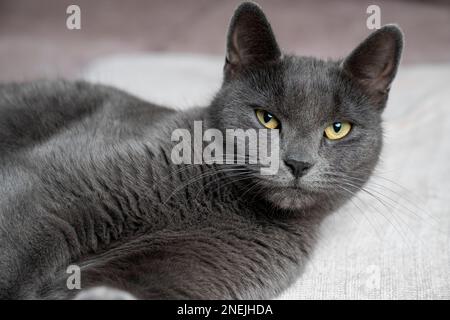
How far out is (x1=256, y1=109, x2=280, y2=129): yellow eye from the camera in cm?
130

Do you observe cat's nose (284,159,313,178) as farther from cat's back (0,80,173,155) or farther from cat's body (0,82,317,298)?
cat's back (0,80,173,155)

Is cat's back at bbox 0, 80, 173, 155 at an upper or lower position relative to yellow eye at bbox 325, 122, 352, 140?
upper

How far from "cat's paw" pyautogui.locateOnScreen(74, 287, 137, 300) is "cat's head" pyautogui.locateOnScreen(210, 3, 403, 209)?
0.39 meters

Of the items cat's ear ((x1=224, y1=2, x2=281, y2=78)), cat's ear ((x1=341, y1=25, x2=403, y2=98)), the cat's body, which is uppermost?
cat's ear ((x1=224, y1=2, x2=281, y2=78))

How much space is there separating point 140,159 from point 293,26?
78.4 inches

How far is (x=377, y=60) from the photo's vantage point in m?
1.38

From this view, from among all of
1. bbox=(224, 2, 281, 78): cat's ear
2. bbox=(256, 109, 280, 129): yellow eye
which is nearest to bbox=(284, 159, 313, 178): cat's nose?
bbox=(256, 109, 280, 129): yellow eye

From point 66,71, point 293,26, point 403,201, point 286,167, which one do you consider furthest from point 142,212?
point 293,26

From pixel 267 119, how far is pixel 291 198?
0.19 metres

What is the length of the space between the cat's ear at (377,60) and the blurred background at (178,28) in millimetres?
1527

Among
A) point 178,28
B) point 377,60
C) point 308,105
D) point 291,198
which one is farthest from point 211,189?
point 178,28

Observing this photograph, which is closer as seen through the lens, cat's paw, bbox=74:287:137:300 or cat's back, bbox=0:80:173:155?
cat's paw, bbox=74:287:137:300

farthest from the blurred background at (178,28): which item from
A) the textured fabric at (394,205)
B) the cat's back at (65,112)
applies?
the cat's back at (65,112)

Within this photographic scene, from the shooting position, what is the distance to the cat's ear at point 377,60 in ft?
4.39
